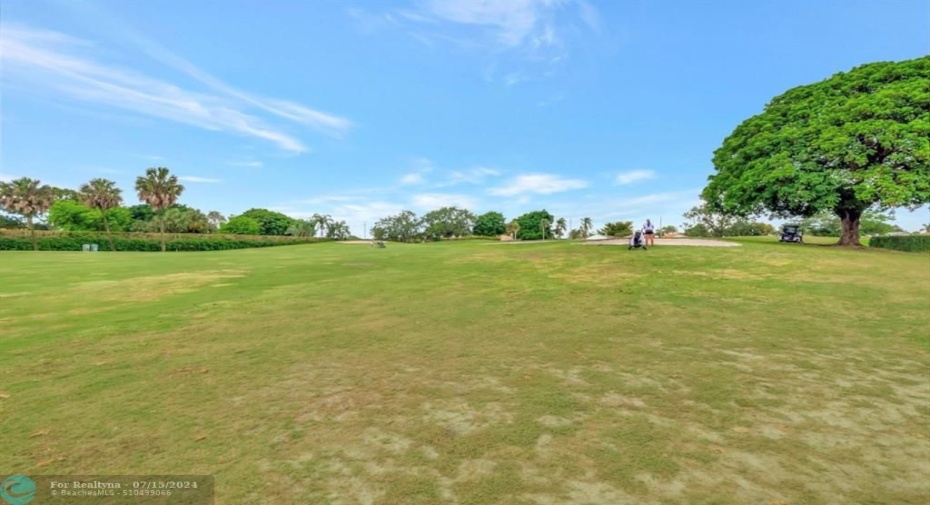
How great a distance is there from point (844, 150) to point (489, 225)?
88835mm

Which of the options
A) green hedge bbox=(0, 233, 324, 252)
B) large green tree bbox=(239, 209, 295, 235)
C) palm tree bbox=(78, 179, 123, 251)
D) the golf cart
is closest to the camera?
the golf cart

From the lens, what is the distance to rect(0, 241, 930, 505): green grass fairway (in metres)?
2.99

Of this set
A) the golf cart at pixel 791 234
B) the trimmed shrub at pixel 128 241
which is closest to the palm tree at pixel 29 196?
the trimmed shrub at pixel 128 241

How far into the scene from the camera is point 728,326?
7.94 metres

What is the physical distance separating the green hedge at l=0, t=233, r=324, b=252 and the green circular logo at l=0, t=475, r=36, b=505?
2562 inches

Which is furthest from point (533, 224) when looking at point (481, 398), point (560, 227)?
point (481, 398)

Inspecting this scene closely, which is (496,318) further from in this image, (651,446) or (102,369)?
(102,369)

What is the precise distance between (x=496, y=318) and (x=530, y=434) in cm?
499

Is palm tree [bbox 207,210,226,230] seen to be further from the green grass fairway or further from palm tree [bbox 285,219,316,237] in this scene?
the green grass fairway

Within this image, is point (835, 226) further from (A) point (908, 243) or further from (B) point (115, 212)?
(B) point (115, 212)

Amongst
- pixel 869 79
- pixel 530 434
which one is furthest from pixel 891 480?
pixel 869 79

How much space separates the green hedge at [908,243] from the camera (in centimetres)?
2548

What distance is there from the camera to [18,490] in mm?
2846
